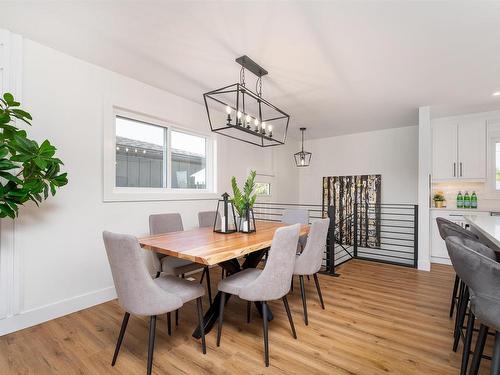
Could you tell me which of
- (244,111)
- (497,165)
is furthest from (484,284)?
(497,165)

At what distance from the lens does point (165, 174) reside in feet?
12.1

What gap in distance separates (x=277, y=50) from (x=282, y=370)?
2.60m

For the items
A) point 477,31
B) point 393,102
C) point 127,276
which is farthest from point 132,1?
point 393,102

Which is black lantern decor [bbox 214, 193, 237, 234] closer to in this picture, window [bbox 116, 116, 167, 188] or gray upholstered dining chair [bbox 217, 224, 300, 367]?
gray upholstered dining chair [bbox 217, 224, 300, 367]

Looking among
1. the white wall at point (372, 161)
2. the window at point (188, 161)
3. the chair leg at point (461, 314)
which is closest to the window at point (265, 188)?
the white wall at point (372, 161)

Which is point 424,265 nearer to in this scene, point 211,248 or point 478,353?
point 478,353

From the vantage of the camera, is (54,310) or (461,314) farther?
(54,310)

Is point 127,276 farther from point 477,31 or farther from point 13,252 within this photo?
point 477,31

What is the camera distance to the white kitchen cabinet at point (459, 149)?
429 cm

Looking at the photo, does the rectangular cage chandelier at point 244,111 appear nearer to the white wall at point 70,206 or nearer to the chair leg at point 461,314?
the white wall at point 70,206

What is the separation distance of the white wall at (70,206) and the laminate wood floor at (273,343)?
0.24m

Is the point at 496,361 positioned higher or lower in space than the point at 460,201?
lower

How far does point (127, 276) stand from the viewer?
1.62 meters

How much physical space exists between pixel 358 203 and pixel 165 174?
4162mm
